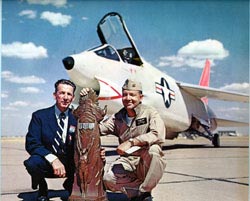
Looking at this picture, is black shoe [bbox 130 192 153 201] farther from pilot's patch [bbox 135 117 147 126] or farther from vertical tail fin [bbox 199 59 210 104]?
vertical tail fin [bbox 199 59 210 104]

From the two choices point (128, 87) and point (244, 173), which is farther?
point (244, 173)

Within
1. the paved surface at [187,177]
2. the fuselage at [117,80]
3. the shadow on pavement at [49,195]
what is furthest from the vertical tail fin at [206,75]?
the shadow on pavement at [49,195]

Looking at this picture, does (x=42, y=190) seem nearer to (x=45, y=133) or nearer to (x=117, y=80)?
(x=45, y=133)

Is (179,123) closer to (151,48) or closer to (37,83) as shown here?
(151,48)

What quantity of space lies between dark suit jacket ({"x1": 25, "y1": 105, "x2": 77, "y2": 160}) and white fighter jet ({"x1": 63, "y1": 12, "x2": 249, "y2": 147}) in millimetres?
695

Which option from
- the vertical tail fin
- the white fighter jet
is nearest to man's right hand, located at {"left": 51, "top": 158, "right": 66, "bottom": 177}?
the white fighter jet

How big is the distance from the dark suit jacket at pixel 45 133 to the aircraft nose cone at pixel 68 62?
0.90 meters

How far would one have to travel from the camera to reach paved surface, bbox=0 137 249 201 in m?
2.61

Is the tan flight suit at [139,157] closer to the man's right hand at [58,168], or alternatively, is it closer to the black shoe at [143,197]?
the black shoe at [143,197]

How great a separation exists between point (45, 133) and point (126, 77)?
1.50 metres

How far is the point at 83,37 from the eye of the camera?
3314 millimetres

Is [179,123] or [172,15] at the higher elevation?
[172,15]

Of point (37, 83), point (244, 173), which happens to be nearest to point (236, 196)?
point (244, 173)

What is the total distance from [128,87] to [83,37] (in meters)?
1.04
